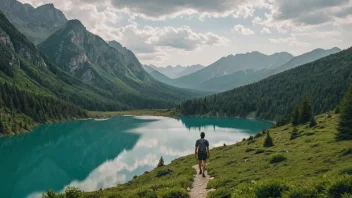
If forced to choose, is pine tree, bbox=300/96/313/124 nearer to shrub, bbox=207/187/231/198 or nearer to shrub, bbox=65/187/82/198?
shrub, bbox=207/187/231/198

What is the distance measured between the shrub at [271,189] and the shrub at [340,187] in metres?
2.75

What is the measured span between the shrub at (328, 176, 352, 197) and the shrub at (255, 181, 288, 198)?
275 centimetres

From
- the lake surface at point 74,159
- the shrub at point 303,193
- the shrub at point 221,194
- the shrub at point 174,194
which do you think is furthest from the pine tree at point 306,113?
the shrub at point 303,193

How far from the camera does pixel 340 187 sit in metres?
12.5

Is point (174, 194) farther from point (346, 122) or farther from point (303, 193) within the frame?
point (346, 122)

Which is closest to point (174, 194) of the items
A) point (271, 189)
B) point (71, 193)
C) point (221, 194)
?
point (221, 194)

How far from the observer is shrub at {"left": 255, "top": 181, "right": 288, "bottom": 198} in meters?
15.0

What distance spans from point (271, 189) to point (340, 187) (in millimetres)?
3461

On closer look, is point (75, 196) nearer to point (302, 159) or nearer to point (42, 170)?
point (302, 159)

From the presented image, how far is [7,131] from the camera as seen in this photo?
15100 cm

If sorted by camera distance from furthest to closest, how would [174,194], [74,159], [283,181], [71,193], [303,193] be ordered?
[74,159] → [174,194] → [71,193] → [283,181] → [303,193]

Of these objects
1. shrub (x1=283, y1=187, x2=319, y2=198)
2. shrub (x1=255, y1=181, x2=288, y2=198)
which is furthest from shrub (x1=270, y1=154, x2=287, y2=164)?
shrub (x1=283, y1=187, x2=319, y2=198)

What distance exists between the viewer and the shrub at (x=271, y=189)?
1497 centimetres

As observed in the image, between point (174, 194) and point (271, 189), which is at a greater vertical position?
point (271, 189)
